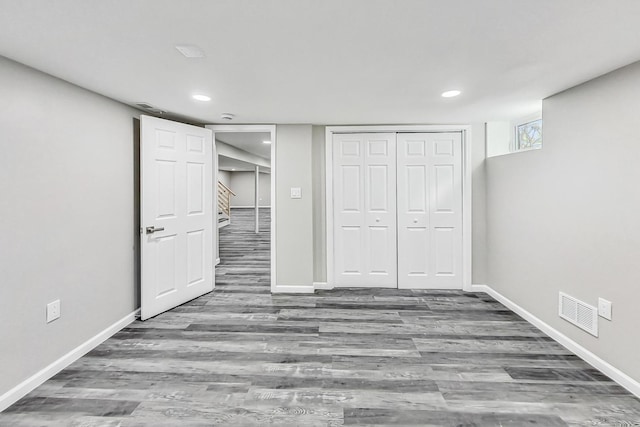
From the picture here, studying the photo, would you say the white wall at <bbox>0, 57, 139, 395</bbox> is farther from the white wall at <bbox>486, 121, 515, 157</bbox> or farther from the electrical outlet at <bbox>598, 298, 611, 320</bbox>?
the white wall at <bbox>486, 121, 515, 157</bbox>

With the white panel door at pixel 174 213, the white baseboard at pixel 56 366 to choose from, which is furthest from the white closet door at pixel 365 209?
the white baseboard at pixel 56 366

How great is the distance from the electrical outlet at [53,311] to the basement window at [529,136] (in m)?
4.67

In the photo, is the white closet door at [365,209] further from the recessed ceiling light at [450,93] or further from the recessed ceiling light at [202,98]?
the recessed ceiling light at [202,98]

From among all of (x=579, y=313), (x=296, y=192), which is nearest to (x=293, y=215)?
(x=296, y=192)

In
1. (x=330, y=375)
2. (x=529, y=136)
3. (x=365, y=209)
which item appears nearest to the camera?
(x=330, y=375)

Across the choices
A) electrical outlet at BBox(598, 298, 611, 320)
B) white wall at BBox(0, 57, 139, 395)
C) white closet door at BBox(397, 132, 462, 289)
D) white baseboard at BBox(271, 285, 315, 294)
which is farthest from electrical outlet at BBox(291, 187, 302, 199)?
electrical outlet at BBox(598, 298, 611, 320)

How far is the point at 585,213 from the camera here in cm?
233

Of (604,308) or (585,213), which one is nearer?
(604,308)

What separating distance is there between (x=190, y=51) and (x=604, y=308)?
10.8 feet

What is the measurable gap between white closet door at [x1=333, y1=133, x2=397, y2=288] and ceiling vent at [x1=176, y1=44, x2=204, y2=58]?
2.36 metres

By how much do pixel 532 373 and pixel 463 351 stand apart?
1.51 feet

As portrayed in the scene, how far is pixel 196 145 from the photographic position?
141 inches

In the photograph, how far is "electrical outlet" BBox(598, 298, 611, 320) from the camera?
213 cm

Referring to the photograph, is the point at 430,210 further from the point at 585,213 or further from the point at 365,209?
the point at 585,213
